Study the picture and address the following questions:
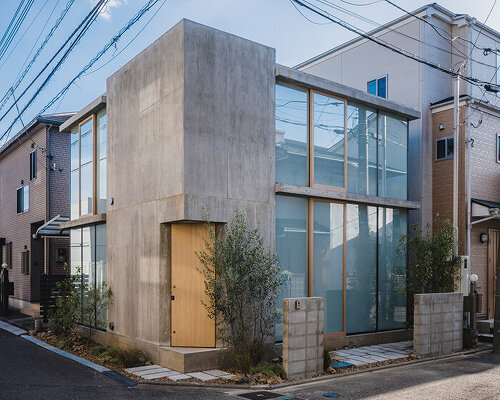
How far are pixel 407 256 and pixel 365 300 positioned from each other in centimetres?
193

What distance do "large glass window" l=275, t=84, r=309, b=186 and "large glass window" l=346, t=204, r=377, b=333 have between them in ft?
5.45

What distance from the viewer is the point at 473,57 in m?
15.7

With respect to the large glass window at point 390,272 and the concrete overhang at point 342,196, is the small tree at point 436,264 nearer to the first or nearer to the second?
the large glass window at point 390,272

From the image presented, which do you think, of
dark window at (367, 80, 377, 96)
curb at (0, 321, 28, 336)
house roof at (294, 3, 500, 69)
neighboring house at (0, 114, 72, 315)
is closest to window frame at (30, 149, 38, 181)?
neighboring house at (0, 114, 72, 315)

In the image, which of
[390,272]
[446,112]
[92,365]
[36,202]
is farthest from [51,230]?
[446,112]

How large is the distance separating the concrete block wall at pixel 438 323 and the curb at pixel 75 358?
19.2 feet

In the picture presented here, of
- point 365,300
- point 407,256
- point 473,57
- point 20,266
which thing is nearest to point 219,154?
point 365,300

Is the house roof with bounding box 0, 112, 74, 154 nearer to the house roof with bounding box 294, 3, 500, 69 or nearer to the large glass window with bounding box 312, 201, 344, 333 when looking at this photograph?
the house roof with bounding box 294, 3, 500, 69

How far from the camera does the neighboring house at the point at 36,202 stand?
18.2 m

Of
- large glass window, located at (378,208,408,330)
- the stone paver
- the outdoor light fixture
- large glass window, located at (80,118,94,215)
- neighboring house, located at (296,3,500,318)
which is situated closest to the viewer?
the stone paver

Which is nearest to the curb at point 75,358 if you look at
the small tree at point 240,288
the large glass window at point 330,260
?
the small tree at point 240,288

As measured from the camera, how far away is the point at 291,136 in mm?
10836

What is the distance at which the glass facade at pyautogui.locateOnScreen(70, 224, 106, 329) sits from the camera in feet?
40.0

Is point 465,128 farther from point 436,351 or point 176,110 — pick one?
point 176,110
